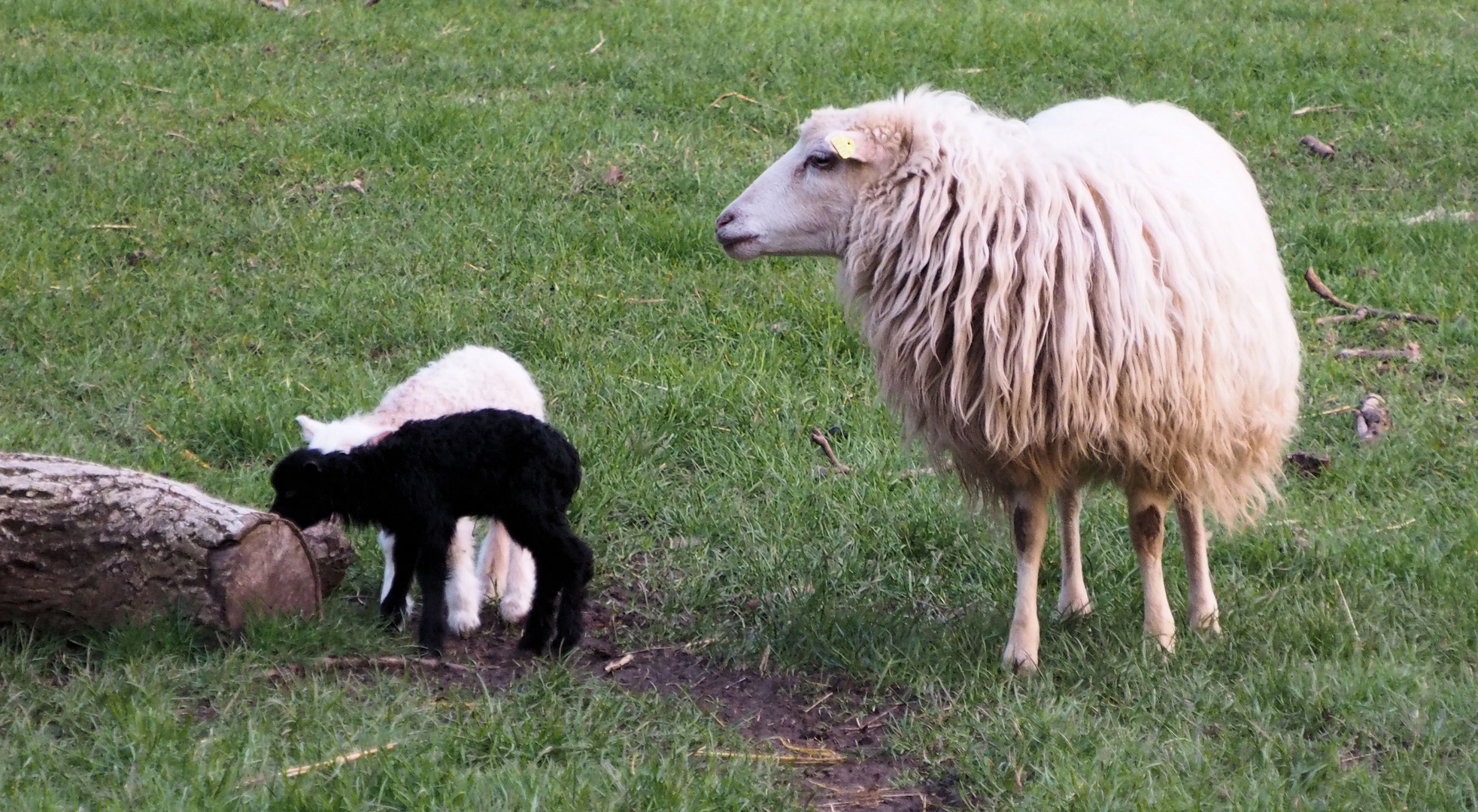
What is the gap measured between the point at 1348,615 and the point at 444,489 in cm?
251

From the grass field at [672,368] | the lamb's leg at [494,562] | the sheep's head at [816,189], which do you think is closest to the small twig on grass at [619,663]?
the grass field at [672,368]

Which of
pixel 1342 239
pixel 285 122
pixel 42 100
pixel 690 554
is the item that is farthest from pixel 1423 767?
pixel 42 100

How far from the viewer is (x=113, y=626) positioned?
343cm

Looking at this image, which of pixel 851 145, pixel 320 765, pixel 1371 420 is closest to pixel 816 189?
pixel 851 145

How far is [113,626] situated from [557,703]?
3.71ft

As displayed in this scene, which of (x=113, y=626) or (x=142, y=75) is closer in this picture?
(x=113, y=626)

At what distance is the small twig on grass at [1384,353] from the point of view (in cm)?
575

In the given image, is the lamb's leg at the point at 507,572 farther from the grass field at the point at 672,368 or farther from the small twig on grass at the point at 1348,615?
the small twig on grass at the point at 1348,615

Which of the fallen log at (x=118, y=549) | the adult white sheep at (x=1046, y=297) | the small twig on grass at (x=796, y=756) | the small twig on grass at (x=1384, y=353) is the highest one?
the adult white sheep at (x=1046, y=297)

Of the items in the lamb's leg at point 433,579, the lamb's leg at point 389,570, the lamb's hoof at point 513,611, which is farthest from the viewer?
the lamb's hoof at point 513,611

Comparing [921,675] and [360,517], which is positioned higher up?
[360,517]

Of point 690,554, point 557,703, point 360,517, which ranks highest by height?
point 360,517

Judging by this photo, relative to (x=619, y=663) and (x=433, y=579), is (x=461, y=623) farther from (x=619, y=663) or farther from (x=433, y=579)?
(x=619, y=663)

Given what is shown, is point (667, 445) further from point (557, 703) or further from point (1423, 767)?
point (1423, 767)
